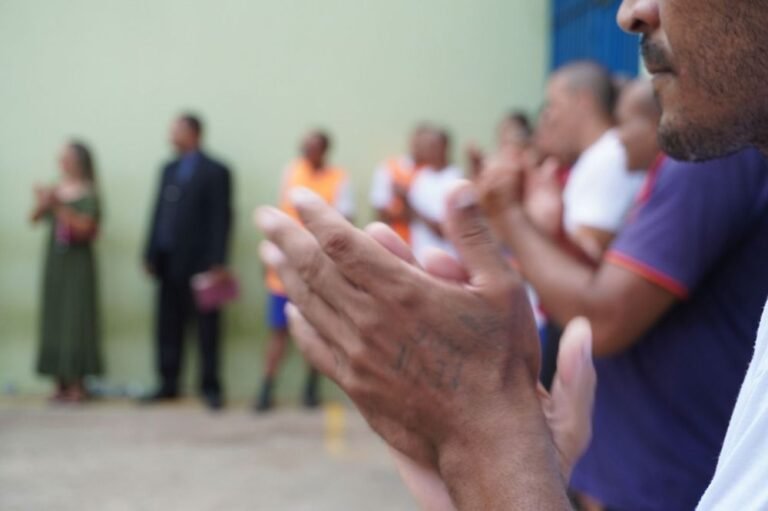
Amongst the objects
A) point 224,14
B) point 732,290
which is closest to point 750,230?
point 732,290

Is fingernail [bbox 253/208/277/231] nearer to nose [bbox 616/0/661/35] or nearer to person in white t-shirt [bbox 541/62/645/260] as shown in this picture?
nose [bbox 616/0/661/35]

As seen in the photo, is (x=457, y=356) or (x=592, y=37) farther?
(x=592, y=37)

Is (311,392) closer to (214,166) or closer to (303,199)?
(214,166)

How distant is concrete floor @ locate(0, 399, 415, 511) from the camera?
4.94m

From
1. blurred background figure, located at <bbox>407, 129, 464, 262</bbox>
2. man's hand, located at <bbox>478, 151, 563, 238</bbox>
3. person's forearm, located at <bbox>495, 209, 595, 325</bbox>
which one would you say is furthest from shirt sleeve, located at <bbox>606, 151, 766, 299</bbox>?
blurred background figure, located at <bbox>407, 129, 464, 262</bbox>

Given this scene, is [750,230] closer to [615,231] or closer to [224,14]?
[615,231]

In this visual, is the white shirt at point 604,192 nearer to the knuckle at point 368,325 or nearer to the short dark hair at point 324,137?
the knuckle at point 368,325

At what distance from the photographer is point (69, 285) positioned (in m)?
7.43

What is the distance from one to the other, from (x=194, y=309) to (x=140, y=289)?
59 cm

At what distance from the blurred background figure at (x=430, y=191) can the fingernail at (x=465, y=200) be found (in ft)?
16.9

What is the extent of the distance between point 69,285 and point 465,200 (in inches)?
266

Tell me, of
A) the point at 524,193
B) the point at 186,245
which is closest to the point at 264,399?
the point at 186,245

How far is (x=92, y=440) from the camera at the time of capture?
6.25 m

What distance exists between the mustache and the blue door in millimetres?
4317
